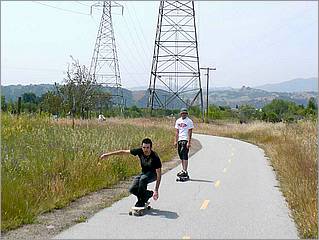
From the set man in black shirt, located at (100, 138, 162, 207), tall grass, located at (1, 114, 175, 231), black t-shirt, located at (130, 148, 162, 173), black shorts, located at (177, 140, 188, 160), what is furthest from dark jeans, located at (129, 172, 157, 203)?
black shorts, located at (177, 140, 188, 160)

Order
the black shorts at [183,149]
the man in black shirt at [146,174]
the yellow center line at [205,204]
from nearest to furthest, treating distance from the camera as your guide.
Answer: the man in black shirt at [146,174], the yellow center line at [205,204], the black shorts at [183,149]

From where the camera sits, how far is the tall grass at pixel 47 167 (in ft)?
31.9

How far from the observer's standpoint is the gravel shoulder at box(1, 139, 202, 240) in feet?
27.9

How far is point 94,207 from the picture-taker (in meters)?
11.0

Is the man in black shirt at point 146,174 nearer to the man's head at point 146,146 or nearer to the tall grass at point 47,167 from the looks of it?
the man's head at point 146,146

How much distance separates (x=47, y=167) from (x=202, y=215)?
4.11 m

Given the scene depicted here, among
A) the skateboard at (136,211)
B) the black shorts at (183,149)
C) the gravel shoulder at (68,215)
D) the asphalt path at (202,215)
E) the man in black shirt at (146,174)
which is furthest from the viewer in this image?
the black shorts at (183,149)

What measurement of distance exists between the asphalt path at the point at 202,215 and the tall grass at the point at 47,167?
1.12 meters

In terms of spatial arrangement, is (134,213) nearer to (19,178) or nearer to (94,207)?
(94,207)

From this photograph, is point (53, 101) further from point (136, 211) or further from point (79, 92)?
point (136, 211)

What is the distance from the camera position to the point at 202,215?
10344 mm

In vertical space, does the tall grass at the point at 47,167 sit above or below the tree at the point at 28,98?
below

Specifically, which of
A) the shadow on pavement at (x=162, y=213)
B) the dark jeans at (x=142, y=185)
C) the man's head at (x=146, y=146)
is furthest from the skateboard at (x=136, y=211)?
the man's head at (x=146, y=146)

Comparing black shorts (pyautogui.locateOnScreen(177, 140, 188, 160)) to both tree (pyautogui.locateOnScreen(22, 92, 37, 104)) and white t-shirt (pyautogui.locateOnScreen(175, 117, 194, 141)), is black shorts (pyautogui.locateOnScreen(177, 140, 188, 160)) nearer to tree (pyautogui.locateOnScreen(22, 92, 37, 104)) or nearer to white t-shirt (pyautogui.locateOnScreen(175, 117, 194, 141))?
white t-shirt (pyautogui.locateOnScreen(175, 117, 194, 141))
